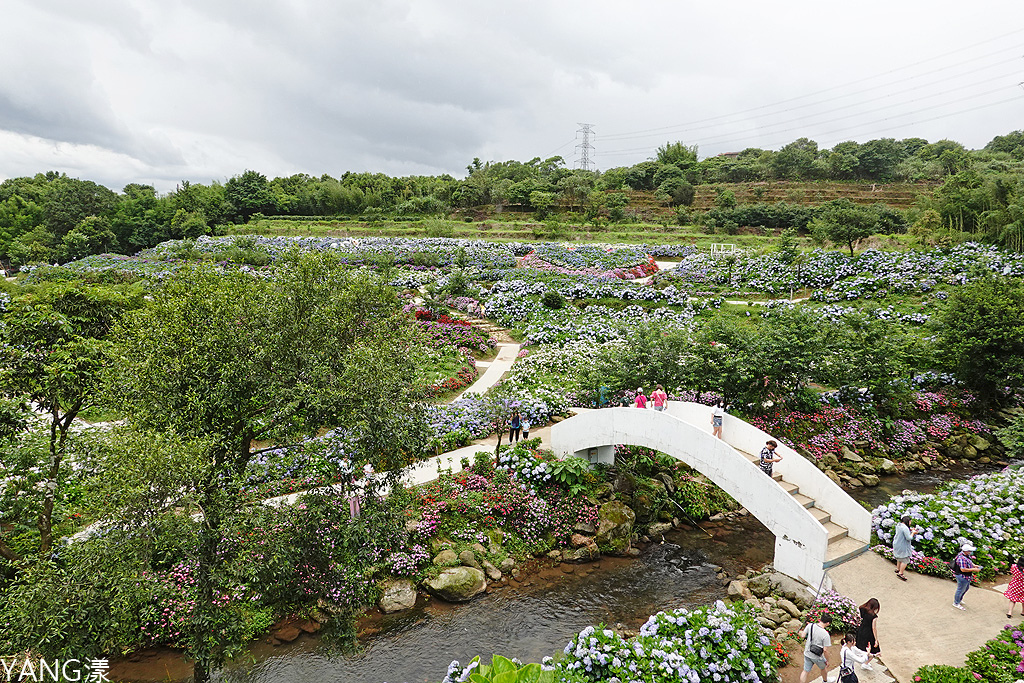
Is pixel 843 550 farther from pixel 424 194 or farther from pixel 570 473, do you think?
pixel 424 194

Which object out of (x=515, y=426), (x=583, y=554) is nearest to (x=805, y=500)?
(x=583, y=554)

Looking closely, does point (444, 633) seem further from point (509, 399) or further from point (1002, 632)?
point (1002, 632)

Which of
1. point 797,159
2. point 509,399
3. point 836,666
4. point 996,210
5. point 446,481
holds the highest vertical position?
point 797,159

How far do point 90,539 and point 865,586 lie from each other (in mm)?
13273

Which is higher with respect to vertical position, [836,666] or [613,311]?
[613,311]

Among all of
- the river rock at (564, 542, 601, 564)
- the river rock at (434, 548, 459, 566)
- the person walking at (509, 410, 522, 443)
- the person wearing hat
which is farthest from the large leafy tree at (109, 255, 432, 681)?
the person wearing hat

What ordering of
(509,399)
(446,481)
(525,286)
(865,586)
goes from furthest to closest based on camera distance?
(525,286), (509,399), (446,481), (865,586)

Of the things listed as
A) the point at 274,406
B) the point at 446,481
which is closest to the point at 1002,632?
the point at 446,481

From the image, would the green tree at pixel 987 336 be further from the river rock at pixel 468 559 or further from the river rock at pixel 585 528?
the river rock at pixel 468 559

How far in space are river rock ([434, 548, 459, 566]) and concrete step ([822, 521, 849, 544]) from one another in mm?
8397

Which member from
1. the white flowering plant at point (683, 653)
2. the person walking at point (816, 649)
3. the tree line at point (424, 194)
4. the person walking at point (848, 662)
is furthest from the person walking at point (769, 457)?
the tree line at point (424, 194)

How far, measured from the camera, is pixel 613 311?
28875 mm

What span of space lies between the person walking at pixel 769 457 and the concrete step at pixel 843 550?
1.97 m

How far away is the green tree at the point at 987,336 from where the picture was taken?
18.4 m
